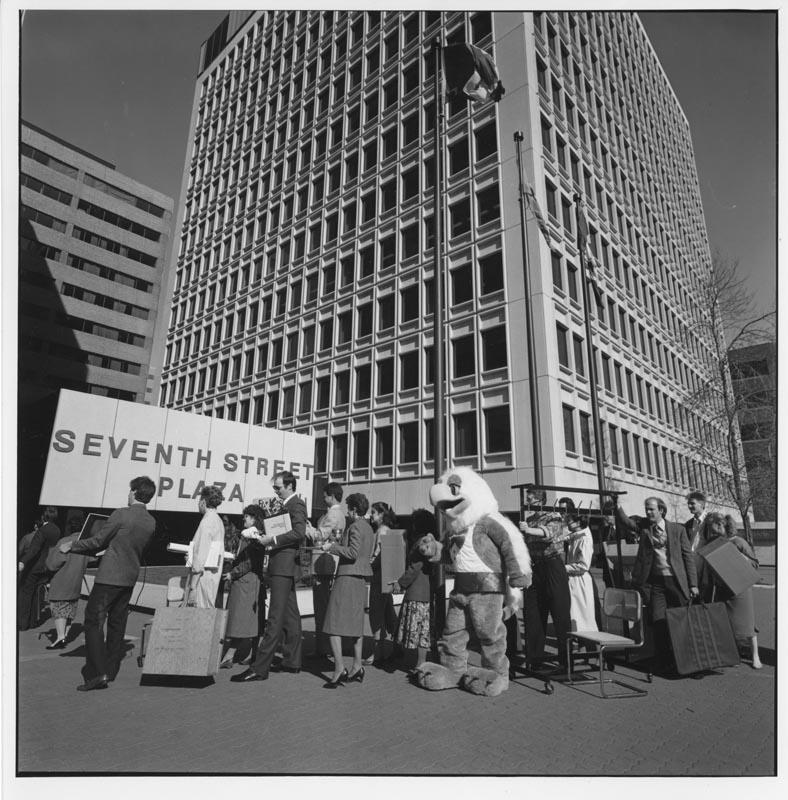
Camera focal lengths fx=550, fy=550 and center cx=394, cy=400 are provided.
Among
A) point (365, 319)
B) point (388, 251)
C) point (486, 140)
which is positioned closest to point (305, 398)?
point (365, 319)

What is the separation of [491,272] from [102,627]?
2176 cm

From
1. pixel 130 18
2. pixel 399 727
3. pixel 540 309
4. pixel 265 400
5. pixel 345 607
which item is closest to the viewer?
pixel 399 727

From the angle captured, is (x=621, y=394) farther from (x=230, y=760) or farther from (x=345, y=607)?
(x=230, y=760)

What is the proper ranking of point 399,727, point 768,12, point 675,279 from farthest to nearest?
point 675,279 → point 768,12 → point 399,727

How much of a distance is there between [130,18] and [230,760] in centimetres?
638

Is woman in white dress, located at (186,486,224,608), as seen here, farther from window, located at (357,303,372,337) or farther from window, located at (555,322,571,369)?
window, located at (357,303,372,337)

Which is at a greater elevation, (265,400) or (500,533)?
(265,400)

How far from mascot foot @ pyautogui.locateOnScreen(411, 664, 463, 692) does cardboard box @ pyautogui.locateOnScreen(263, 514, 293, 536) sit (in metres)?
2.03

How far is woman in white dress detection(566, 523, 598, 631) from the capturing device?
7.14 m

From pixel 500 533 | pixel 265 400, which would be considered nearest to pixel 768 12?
pixel 500 533

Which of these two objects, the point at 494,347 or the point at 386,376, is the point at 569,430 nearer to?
the point at 494,347

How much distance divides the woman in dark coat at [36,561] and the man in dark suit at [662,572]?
320 inches

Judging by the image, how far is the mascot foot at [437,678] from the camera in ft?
17.7

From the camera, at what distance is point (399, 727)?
14.2ft
